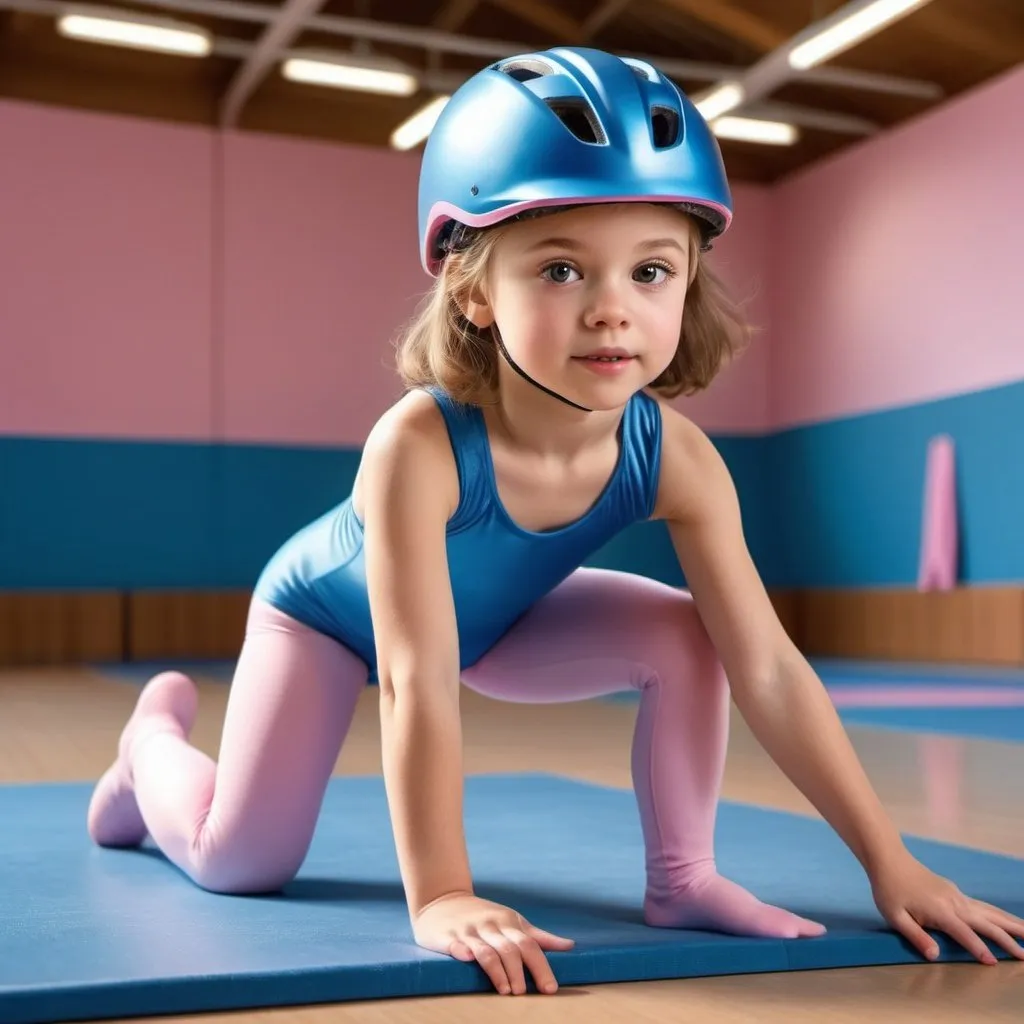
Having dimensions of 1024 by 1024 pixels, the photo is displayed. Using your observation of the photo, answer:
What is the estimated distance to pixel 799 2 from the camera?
27.8ft

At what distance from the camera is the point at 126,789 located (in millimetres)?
2395

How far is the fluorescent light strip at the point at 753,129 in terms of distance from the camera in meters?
9.41

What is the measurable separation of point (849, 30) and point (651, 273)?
21.2 feet

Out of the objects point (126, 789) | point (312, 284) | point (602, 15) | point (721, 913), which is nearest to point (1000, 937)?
point (721, 913)

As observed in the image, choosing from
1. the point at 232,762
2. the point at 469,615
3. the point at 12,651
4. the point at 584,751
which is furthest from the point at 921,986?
the point at 12,651

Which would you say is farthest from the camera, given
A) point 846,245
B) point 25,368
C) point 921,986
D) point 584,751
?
point 846,245

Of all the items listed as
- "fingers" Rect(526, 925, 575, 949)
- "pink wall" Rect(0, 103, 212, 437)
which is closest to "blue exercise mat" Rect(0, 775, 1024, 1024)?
"fingers" Rect(526, 925, 575, 949)

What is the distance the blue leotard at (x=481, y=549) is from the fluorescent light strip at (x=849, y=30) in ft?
19.7

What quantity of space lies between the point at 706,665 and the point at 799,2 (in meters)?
7.46

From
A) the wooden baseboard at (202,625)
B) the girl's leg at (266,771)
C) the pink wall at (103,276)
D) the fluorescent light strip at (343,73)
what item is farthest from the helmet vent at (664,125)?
the pink wall at (103,276)

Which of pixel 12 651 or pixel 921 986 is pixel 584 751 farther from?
pixel 12 651

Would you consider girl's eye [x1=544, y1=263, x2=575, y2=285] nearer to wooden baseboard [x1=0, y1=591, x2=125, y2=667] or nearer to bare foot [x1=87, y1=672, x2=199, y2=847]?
bare foot [x1=87, y1=672, x2=199, y2=847]

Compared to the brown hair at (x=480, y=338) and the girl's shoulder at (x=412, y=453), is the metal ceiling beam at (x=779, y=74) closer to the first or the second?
the brown hair at (x=480, y=338)

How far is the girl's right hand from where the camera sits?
147cm
